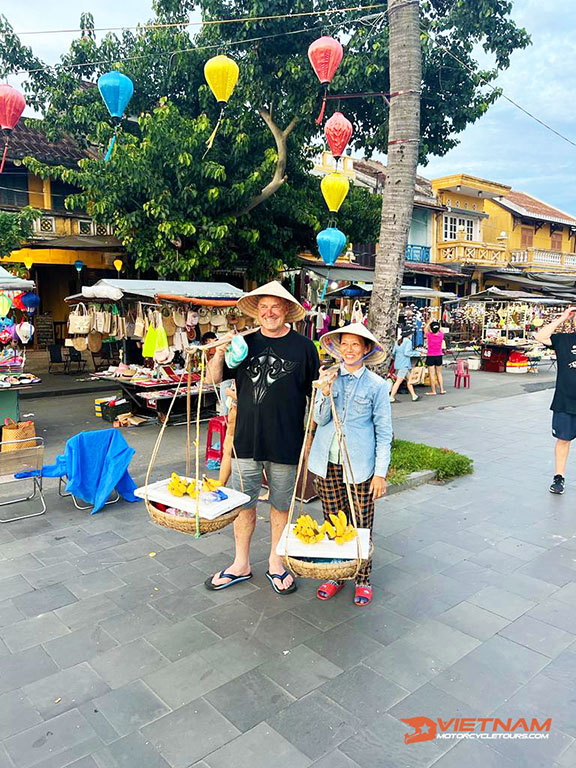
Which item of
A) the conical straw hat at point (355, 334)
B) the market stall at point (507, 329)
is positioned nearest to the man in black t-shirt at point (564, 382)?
the conical straw hat at point (355, 334)

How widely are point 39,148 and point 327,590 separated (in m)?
14.3

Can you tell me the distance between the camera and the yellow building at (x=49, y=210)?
13.2 metres

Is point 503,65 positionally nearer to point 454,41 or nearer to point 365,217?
point 454,41

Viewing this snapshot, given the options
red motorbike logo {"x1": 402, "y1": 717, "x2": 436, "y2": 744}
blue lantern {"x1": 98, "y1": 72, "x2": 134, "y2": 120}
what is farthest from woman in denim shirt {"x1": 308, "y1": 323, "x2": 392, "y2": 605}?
blue lantern {"x1": 98, "y1": 72, "x2": 134, "y2": 120}

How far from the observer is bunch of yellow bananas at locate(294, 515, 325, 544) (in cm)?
304

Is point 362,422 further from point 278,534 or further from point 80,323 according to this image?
point 80,323

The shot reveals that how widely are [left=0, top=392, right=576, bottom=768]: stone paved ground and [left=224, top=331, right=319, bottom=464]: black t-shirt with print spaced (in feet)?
3.39

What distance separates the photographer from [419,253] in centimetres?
2491

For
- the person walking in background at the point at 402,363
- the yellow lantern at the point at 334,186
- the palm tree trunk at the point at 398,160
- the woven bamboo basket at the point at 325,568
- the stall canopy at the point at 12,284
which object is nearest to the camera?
the woven bamboo basket at the point at 325,568

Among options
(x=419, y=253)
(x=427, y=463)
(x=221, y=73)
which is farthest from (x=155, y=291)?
(x=419, y=253)

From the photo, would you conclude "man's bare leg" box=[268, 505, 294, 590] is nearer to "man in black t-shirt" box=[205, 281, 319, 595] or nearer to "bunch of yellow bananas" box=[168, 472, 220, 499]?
"man in black t-shirt" box=[205, 281, 319, 595]

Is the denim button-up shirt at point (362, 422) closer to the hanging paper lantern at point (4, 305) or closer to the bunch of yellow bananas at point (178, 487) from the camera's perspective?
the bunch of yellow bananas at point (178, 487)

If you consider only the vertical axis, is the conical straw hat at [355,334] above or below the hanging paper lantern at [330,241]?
below

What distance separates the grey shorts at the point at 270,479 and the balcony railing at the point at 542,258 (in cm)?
2873
